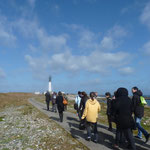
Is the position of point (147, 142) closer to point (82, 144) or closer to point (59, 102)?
point (82, 144)

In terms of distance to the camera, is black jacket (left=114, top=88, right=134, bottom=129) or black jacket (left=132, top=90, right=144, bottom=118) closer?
A: black jacket (left=114, top=88, right=134, bottom=129)

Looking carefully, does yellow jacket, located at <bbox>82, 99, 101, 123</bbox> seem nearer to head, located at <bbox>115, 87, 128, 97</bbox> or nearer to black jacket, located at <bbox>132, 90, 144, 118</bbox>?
head, located at <bbox>115, 87, 128, 97</bbox>

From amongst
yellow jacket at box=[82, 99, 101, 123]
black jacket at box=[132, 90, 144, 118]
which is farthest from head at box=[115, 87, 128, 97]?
yellow jacket at box=[82, 99, 101, 123]

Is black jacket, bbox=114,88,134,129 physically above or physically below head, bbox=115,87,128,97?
below

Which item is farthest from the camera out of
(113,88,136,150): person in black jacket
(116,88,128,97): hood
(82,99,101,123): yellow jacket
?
(82,99,101,123): yellow jacket

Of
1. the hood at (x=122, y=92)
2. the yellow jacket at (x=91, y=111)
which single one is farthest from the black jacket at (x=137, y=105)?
the yellow jacket at (x=91, y=111)

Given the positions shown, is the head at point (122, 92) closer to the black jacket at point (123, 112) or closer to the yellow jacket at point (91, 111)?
the black jacket at point (123, 112)

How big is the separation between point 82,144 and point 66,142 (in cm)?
86

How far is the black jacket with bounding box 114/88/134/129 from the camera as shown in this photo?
231 inches

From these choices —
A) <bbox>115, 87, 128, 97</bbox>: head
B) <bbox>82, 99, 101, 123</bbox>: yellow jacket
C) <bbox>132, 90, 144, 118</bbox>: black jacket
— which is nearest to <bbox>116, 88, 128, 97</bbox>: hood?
<bbox>115, 87, 128, 97</bbox>: head

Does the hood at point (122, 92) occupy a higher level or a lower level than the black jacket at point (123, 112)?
higher

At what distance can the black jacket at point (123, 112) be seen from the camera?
19.2 feet

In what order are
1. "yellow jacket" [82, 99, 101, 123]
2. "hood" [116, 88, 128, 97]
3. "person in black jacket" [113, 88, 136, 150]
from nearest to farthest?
"person in black jacket" [113, 88, 136, 150] → "hood" [116, 88, 128, 97] → "yellow jacket" [82, 99, 101, 123]

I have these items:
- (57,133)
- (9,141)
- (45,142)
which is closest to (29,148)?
(45,142)
